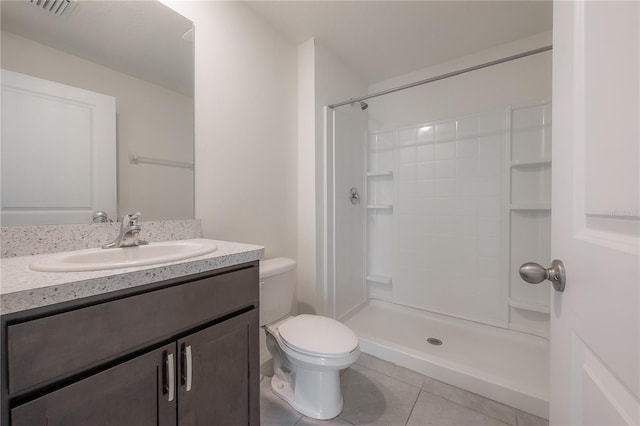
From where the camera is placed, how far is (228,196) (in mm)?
1476

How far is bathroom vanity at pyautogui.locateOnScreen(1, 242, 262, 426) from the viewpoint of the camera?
1.68ft

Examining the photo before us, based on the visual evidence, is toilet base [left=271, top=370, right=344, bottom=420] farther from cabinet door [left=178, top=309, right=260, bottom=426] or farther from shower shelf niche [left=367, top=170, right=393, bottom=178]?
shower shelf niche [left=367, top=170, right=393, bottom=178]

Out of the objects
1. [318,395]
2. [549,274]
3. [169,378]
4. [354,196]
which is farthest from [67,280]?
[354,196]

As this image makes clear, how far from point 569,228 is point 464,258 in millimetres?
1749

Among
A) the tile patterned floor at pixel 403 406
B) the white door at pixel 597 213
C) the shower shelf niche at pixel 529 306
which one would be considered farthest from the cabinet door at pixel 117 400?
the shower shelf niche at pixel 529 306

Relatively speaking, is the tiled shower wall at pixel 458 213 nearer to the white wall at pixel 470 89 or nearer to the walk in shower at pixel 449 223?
the walk in shower at pixel 449 223

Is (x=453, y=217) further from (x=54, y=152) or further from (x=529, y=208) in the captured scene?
(x=54, y=152)

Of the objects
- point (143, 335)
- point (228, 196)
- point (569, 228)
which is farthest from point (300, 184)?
point (569, 228)

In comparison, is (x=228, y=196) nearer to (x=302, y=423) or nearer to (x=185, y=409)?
(x=185, y=409)

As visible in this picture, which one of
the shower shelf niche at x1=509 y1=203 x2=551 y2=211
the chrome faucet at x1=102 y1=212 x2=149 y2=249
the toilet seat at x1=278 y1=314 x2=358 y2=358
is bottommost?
the toilet seat at x1=278 y1=314 x2=358 y2=358

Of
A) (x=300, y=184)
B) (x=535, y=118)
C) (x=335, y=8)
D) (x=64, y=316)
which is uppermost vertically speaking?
(x=335, y=8)

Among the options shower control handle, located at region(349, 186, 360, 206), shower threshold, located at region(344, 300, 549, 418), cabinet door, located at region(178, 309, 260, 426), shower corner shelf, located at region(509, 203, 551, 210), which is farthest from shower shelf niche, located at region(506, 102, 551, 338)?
cabinet door, located at region(178, 309, 260, 426)

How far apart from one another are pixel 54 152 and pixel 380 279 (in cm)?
234

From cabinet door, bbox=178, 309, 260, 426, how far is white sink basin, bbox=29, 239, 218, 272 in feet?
0.85
